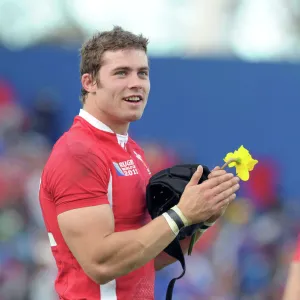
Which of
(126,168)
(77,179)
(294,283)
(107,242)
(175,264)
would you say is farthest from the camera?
→ (175,264)

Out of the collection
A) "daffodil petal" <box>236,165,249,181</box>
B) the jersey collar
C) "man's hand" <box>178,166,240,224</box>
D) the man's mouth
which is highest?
the man's mouth

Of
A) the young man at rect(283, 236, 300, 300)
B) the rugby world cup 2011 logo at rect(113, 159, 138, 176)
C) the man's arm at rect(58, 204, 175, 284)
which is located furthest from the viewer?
the rugby world cup 2011 logo at rect(113, 159, 138, 176)

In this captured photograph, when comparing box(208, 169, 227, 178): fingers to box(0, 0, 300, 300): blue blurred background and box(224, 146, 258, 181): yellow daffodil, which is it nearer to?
box(224, 146, 258, 181): yellow daffodil

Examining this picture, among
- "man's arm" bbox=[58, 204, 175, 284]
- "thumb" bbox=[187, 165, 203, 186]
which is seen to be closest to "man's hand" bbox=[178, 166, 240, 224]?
"thumb" bbox=[187, 165, 203, 186]

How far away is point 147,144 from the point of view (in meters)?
9.32

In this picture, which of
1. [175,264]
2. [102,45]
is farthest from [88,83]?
[175,264]

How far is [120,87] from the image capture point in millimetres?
3762

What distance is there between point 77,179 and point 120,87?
52 centimetres

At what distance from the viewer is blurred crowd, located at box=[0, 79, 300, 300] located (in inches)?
301

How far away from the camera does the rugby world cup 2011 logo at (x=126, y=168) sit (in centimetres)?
366

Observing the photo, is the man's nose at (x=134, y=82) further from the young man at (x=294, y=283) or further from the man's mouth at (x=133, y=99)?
the young man at (x=294, y=283)

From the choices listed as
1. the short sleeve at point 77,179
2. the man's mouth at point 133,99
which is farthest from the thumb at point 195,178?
the man's mouth at point 133,99

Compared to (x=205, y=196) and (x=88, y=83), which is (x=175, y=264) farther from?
(x=205, y=196)

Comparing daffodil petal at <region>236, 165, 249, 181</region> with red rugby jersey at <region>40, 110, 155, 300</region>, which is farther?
daffodil petal at <region>236, 165, 249, 181</region>
